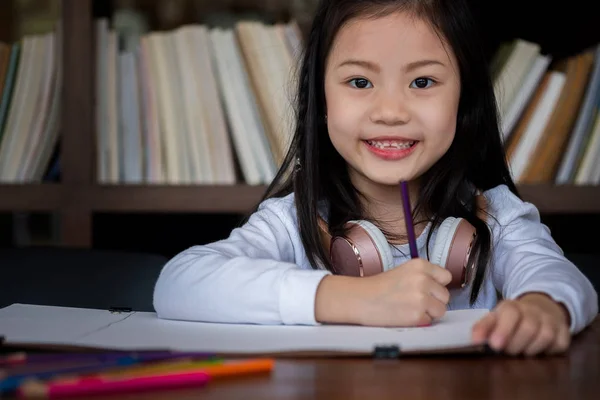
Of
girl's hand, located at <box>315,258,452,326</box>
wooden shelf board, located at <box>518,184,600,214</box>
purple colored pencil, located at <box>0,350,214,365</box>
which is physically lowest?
purple colored pencil, located at <box>0,350,214,365</box>

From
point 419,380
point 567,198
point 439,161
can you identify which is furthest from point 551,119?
point 419,380

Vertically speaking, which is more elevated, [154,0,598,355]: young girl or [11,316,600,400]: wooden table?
[154,0,598,355]: young girl

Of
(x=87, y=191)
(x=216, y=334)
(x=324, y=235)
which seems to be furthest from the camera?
(x=87, y=191)

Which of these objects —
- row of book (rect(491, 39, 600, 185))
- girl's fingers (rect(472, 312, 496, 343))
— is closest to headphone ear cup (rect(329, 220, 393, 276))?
girl's fingers (rect(472, 312, 496, 343))

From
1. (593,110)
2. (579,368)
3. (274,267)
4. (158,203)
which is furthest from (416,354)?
(593,110)

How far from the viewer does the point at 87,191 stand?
1730 millimetres

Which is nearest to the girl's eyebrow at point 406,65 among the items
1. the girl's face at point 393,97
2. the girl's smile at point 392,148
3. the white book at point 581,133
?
the girl's face at point 393,97

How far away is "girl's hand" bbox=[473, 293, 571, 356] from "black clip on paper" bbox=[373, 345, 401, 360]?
0.08m

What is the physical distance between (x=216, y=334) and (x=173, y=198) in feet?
2.96

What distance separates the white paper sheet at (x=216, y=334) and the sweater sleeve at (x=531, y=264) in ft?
0.31

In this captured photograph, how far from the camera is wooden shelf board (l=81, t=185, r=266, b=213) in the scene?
173 centimetres

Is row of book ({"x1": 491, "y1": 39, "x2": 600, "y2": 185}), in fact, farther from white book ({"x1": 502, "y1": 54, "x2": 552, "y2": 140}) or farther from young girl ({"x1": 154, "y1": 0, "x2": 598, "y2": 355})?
young girl ({"x1": 154, "y1": 0, "x2": 598, "y2": 355})

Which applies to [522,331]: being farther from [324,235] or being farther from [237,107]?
[237,107]

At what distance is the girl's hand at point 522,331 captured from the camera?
0.77 m
